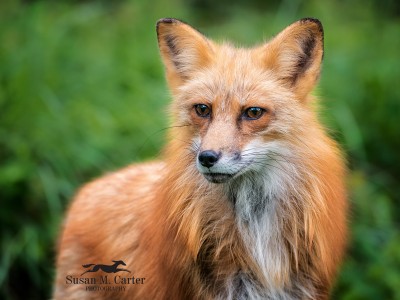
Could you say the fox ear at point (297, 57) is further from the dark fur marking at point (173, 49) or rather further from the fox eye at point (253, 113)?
the dark fur marking at point (173, 49)

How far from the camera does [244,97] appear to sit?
421cm

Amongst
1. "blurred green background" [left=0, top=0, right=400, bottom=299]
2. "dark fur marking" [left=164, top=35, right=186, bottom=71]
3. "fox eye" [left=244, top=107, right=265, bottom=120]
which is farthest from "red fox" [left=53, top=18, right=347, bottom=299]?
"blurred green background" [left=0, top=0, right=400, bottom=299]

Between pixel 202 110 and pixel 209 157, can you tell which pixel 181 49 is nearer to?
pixel 202 110

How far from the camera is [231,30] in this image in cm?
1105

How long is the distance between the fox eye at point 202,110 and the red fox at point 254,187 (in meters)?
0.01

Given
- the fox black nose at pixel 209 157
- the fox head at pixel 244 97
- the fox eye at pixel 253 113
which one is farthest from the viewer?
the fox eye at pixel 253 113

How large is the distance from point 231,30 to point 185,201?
708cm

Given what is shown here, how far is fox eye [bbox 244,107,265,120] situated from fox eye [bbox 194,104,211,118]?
27 centimetres

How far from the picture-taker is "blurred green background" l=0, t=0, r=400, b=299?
7.22m

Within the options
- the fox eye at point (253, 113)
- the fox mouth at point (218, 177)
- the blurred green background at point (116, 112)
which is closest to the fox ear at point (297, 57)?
the fox eye at point (253, 113)

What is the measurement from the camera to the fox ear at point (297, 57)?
4387mm

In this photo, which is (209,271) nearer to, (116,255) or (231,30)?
(116,255)

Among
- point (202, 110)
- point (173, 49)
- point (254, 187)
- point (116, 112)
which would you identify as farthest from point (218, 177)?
point (116, 112)

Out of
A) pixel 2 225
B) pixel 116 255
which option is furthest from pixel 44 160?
pixel 116 255
